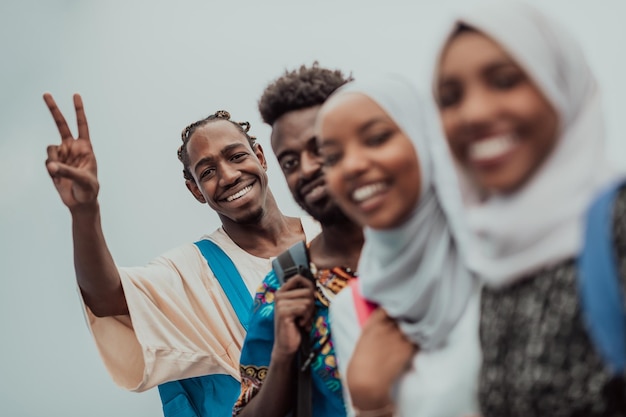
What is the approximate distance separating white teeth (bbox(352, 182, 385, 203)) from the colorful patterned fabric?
1.48ft

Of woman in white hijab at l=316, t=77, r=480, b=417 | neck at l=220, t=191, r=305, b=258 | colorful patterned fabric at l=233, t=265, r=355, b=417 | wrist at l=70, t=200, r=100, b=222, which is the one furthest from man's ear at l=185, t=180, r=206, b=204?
woman in white hijab at l=316, t=77, r=480, b=417

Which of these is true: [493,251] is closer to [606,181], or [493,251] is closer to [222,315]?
[606,181]

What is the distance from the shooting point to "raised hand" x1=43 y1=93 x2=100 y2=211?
1730 mm

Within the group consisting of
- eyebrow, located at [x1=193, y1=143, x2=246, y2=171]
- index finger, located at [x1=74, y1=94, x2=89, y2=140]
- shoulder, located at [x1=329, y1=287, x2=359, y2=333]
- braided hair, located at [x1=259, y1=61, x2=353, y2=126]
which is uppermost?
index finger, located at [x1=74, y1=94, x2=89, y2=140]

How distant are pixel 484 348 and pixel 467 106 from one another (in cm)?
28

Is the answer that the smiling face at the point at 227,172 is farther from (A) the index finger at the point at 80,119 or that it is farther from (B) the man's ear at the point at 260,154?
(A) the index finger at the point at 80,119

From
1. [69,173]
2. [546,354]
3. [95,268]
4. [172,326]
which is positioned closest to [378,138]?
[546,354]

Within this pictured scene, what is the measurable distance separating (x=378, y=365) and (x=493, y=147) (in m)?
0.34

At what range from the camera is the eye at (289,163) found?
152cm

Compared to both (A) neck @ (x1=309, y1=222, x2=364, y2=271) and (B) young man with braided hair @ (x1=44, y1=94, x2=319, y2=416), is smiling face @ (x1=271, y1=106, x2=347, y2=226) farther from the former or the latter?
(B) young man with braided hair @ (x1=44, y1=94, x2=319, y2=416)

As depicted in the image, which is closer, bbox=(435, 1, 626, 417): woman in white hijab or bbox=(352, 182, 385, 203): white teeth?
bbox=(435, 1, 626, 417): woman in white hijab

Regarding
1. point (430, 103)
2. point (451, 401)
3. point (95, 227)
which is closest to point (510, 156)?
point (430, 103)

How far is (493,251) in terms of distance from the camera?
36.0 inches

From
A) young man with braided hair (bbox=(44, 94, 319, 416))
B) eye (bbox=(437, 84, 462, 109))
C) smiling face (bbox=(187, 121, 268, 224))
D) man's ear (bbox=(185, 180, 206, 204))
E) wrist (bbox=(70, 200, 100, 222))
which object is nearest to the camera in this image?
eye (bbox=(437, 84, 462, 109))
